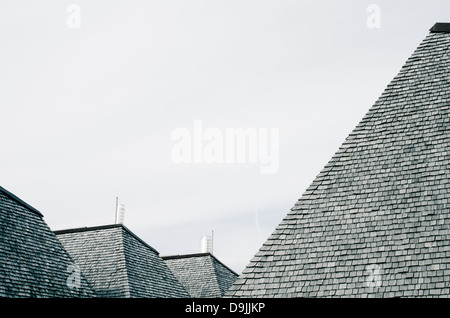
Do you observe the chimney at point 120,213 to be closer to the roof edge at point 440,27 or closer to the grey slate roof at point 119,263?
the grey slate roof at point 119,263

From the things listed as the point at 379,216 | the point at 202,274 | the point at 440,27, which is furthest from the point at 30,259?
the point at 440,27

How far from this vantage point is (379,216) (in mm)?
9945

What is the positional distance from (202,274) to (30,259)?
41.1ft

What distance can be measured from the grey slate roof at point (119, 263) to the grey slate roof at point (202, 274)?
341cm

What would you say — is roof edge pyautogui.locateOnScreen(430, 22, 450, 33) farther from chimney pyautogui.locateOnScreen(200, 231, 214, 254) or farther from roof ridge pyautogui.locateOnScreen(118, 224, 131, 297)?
chimney pyautogui.locateOnScreen(200, 231, 214, 254)

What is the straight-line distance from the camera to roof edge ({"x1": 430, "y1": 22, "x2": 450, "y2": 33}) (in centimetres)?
1313

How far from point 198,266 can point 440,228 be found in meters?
17.8

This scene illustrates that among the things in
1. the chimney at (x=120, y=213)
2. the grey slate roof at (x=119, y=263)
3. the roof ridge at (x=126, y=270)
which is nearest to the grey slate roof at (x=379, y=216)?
the roof ridge at (x=126, y=270)

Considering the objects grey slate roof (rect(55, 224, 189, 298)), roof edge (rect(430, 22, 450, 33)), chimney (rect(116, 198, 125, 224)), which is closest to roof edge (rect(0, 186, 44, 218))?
grey slate roof (rect(55, 224, 189, 298))

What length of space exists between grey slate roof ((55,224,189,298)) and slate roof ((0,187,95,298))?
2.72m

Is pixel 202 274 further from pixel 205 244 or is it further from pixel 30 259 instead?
pixel 30 259
